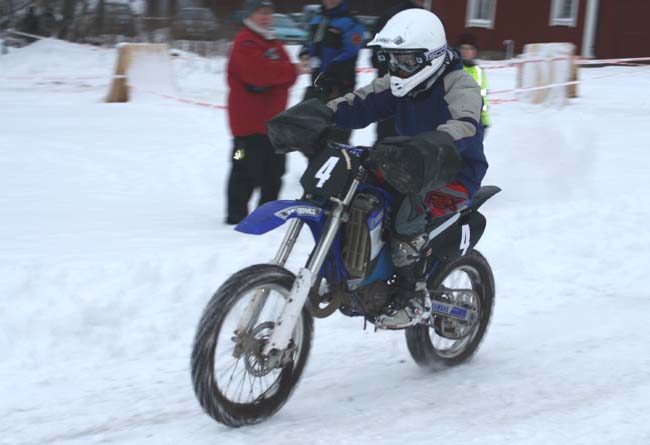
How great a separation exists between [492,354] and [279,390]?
1781 mm

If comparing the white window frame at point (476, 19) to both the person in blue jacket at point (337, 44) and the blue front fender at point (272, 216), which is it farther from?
the blue front fender at point (272, 216)

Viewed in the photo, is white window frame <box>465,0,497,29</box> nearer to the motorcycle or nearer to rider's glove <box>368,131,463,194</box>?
the motorcycle

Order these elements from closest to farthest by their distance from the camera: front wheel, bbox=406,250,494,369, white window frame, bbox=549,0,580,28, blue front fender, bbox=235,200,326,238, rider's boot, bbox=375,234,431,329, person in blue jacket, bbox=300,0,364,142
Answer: blue front fender, bbox=235,200,326,238 → rider's boot, bbox=375,234,431,329 → front wheel, bbox=406,250,494,369 → person in blue jacket, bbox=300,0,364,142 → white window frame, bbox=549,0,580,28

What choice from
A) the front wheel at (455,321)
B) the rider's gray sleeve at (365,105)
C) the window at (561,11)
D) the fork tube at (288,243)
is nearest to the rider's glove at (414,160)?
the fork tube at (288,243)

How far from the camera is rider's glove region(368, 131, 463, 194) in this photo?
390 cm

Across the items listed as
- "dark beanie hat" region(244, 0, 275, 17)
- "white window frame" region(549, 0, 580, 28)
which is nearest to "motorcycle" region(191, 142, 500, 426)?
"dark beanie hat" region(244, 0, 275, 17)

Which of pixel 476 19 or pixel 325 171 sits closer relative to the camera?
pixel 325 171

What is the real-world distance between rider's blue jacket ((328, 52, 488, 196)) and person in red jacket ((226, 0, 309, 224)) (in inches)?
115

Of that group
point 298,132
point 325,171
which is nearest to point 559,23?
point 298,132

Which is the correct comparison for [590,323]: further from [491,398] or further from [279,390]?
[279,390]

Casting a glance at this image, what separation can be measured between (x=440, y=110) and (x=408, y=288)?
3.05 feet

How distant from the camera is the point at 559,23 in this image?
25625 mm

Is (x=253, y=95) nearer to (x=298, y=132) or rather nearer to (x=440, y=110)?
(x=440, y=110)

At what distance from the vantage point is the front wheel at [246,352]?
12.6ft
